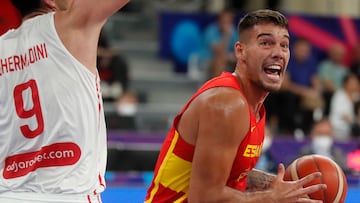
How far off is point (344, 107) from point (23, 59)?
9298 millimetres

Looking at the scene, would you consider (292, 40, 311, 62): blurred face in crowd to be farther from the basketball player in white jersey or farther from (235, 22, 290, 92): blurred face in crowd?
the basketball player in white jersey

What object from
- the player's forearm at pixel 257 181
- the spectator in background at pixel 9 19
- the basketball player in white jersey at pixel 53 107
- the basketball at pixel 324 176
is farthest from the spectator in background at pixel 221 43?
the basketball player in white jersey at pixel 53 107

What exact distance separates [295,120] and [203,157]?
8207mm

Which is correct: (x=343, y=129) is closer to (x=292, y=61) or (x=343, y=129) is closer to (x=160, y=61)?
(x=292, y=61)

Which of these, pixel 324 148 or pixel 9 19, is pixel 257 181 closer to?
pixel 9 19

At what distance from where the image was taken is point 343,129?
1236 centimetres

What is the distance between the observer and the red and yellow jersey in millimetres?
4621

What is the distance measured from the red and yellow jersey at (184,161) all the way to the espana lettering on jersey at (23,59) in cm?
110

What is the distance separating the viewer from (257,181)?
5.18m

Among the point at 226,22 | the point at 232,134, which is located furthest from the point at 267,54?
the point at 226,22

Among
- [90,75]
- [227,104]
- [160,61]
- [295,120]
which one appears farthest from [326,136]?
[90,75]

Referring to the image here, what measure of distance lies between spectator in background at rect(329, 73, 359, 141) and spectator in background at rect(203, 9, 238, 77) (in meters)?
1.69

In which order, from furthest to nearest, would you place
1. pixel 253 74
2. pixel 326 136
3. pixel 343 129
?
1. pixel 343 129
2. pixel 326 136
3. pixel 253 74

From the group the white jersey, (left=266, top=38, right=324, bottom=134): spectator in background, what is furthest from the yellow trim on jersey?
(left=266, top=38, right=324, bottom=134): spectator in background
